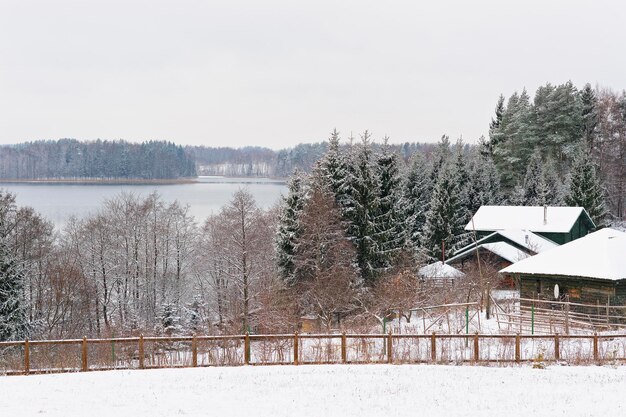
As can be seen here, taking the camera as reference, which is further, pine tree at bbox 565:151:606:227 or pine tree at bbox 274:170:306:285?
pine tree at bbox 565:151:606:227

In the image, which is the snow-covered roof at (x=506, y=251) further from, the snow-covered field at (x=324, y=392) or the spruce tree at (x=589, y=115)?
the spruce tree at (x=589, y=115)

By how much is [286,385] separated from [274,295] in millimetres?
23800

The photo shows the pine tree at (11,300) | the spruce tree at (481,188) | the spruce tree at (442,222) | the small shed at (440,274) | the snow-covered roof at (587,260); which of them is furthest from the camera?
the spruce tree at (481,188)

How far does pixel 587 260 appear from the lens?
121ft

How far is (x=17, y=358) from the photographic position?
99.9ft

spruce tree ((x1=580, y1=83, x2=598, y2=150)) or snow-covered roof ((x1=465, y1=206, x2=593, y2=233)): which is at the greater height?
spruce tree ((x1=580, y1=83, x2=598, y2=150))

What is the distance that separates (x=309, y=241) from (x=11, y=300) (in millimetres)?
18044

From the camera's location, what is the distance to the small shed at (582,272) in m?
35.3

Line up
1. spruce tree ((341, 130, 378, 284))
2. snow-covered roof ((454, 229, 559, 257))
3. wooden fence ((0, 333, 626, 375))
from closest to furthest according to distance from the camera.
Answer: wooden fence ((0, 333, 626, 375)) < spruce tree ((341, 130, 378, 284)) < snow-covered roof ((454, 229, 559, 257))

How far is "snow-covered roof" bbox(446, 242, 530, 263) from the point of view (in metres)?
52.9

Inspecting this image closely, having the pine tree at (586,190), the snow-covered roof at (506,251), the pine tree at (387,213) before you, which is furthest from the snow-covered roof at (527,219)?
the pine tree at (387,213)

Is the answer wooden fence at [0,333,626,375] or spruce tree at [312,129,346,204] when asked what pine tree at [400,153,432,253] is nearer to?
spruce tree at [312,129,346,204]

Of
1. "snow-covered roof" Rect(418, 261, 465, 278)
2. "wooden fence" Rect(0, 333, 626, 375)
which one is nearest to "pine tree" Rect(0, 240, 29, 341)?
"wooden fence" Rect(0, 333, 626, 375)

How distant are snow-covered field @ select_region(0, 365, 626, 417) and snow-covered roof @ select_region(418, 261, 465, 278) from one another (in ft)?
85.3
